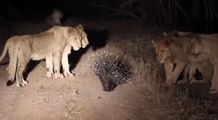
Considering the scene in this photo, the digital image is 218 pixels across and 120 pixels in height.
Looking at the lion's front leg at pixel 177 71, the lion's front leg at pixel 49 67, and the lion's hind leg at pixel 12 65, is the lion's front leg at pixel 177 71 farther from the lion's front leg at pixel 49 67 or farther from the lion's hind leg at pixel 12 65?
the lion's hind leg at pixel 12 65

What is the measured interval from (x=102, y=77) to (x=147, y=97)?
110 cm

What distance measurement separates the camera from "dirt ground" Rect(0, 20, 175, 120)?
8398mm

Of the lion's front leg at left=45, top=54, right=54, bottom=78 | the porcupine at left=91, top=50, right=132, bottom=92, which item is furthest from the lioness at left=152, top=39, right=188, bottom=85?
the lion's front leg at left=45, top=54, right=54, bottom=78

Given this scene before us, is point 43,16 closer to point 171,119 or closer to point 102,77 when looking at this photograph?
point 102,77

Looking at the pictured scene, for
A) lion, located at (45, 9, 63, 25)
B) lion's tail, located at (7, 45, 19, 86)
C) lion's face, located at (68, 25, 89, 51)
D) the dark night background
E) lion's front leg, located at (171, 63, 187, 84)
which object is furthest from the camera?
the dark night background

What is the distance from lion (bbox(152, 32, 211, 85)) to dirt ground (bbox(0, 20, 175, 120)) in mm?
796

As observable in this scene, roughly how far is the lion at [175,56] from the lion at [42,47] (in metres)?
1.67

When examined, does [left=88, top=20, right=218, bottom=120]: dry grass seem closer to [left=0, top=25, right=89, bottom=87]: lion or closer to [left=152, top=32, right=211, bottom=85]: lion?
[left=152, top=32, right=211, bottom=85]: lion

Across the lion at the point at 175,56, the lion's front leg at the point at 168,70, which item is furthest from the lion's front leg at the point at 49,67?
the lion's front leg at the point at 168,70

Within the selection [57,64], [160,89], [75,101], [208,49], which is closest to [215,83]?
[208,49]

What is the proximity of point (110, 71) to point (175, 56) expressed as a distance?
4.71ft

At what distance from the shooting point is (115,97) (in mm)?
9320

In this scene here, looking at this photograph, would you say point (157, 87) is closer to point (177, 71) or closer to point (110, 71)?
point (177, 71)

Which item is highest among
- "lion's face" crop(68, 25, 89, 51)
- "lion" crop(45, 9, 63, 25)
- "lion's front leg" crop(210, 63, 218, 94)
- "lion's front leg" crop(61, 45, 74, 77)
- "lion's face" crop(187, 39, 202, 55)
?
"lion" crop(45, 9, 63, 25)
